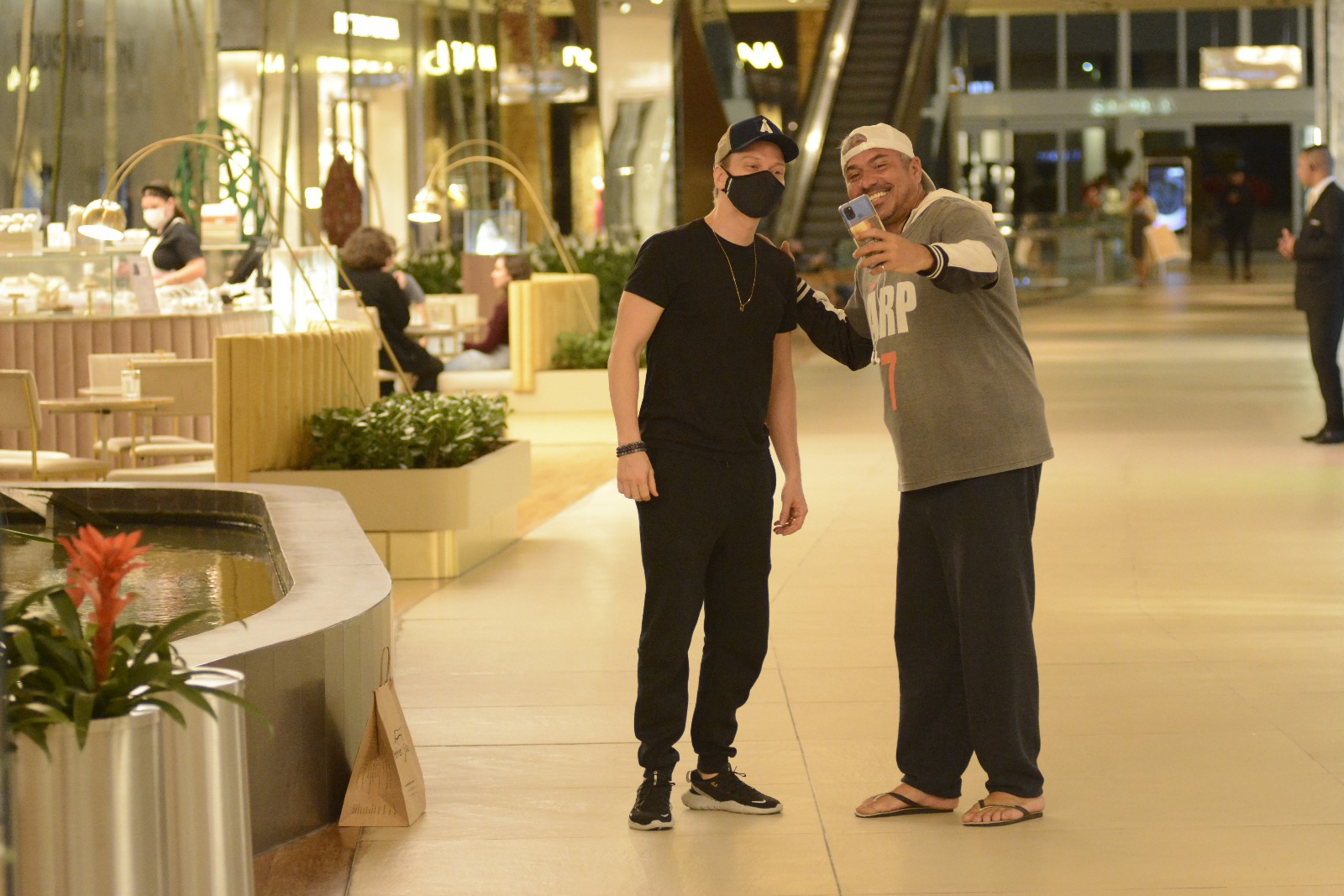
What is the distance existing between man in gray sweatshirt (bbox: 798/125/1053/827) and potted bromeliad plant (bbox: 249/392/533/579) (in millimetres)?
3337

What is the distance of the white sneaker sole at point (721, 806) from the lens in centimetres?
389

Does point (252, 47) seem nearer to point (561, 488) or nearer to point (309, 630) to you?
point (561, 488)

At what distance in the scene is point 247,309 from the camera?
10680mm

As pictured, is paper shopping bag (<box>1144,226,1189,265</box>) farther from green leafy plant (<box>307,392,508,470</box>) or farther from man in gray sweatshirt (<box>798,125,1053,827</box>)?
Answer: man in gray sweatshirt (<box>798,125,1053,827</box>)

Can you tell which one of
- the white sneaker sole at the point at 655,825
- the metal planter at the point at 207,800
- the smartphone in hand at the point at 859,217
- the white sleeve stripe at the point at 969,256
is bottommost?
the white sneaker sole at the point at 655,825

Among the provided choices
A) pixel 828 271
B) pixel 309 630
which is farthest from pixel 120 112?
pixel 309 630

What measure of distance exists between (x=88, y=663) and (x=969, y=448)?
5.99 feet

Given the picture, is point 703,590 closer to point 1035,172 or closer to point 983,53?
point 1035,172

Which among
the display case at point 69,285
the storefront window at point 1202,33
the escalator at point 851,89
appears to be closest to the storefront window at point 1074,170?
the storefront window at point 1202,33

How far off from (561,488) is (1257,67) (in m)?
36.8

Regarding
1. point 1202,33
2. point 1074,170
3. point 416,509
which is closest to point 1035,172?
point 1074,170

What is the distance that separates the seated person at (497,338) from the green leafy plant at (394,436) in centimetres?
588

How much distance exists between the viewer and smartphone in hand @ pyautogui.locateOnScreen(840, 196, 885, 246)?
3467mm

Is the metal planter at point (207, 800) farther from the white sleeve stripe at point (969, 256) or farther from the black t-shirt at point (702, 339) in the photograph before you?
the white sleeve stripe at point (969, 256)
